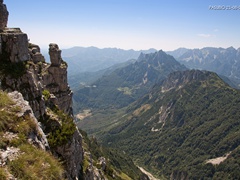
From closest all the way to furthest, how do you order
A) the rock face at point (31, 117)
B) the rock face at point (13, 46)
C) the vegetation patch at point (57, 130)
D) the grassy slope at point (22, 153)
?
the grassy slope at point (22, 153) → the rock face at point (31, 117) → the vegetation patch at point (57, 130) → the rock face at point (13, 46)

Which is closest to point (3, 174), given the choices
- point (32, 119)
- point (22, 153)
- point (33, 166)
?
point (33, 166)

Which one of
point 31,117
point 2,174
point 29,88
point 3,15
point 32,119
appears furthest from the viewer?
point 3,15

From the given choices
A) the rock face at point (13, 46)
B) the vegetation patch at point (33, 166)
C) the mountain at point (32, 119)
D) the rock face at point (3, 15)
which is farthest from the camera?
the rock face at point (3, 15)

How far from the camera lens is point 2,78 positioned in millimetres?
35344

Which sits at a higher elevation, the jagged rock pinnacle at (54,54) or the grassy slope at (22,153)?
the jagged rock pinnacle at (54,54)

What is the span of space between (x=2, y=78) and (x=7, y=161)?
73.7ft

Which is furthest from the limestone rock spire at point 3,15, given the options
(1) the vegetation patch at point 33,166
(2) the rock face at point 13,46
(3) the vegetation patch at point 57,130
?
(1) the vegetation patch at point 33,166

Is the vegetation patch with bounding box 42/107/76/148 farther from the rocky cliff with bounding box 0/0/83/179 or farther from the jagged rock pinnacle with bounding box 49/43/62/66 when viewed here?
the jagged rock pinnacle with bounding box 49/43/62/66

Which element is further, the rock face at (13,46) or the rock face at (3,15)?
the rock face at (3,15)

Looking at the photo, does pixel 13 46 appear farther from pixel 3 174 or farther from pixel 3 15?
pixel 3 174

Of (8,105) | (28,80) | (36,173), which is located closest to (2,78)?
(28,80)

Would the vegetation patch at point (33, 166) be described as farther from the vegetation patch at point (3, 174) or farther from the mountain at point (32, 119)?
the vegetation patch at point (3, 174)

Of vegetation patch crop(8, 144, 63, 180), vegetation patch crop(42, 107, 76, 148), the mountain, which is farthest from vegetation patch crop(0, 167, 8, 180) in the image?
vegetation patch crop(42, 107, 76, 148)

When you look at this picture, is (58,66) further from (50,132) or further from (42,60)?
(50,132)
